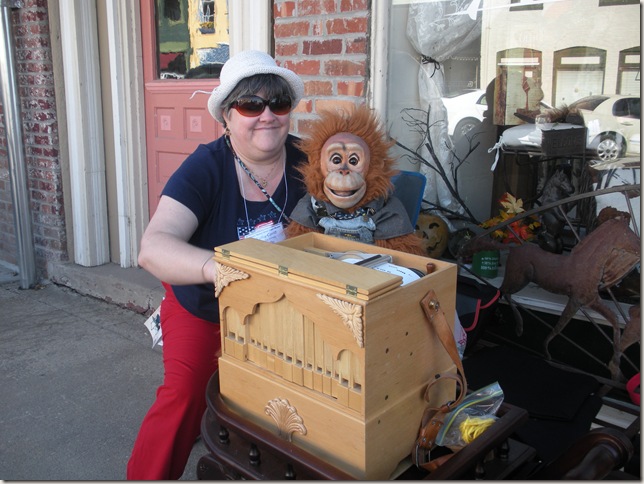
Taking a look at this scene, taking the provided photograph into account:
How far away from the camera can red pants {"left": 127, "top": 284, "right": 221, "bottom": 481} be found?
196 cm

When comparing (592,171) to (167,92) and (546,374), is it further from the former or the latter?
(167,92)

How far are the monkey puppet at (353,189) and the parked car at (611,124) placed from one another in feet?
5.25

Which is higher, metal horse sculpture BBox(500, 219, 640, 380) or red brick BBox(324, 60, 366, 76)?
red brick BBox(324, 60, 366, 76)

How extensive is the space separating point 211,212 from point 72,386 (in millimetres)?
1865

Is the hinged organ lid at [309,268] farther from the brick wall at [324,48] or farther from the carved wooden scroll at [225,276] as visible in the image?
the brick wall at [324,48]

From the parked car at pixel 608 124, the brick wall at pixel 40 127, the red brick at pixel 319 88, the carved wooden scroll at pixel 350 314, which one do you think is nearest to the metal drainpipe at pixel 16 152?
the brick wall at pixel 40 127

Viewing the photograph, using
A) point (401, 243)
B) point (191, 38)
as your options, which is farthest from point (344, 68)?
point (191, 38)

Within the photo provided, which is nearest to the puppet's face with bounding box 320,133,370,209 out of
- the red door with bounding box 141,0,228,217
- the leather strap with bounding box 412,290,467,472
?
the leather strap with bounding box 412,290,467,472

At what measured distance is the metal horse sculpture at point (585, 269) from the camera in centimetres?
257

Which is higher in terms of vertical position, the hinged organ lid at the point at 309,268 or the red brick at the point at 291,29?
the red brick at the point at 291,29

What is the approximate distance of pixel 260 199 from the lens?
2264 mm

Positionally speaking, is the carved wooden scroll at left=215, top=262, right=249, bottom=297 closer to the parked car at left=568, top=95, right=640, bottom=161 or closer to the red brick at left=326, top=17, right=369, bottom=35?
the red brick at left=326, top=17, right=369, bottom=35

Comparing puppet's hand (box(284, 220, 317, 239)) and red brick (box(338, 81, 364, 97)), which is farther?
red brick (box(338, 81, 364, 97))

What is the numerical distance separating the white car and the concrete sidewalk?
2236 millimetres
